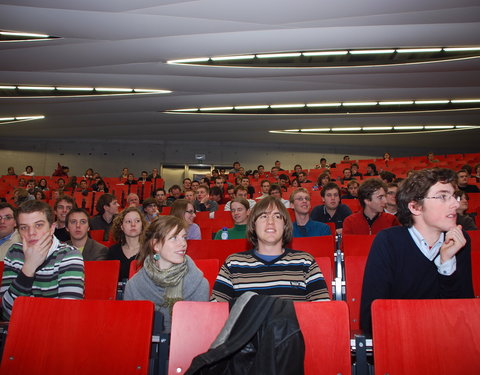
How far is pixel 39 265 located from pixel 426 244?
6.47 ft

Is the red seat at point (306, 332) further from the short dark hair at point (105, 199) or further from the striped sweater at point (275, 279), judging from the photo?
the short dark hair at point (105, 199)

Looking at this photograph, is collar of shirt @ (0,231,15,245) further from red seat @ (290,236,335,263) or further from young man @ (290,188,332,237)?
young man @ (290,188,332,237)

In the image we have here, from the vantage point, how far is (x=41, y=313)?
1.67 meters

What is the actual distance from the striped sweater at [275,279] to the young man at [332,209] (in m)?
2.56

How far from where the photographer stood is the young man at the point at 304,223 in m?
3.94

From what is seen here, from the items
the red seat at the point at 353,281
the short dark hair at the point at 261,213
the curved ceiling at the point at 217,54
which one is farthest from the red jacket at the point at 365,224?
the curved ceiling at the point at 217,54

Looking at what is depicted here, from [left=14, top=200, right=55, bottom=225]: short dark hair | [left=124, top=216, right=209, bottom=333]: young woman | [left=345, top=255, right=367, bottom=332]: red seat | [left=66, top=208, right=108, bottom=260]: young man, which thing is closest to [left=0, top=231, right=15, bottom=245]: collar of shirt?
[left=66, top=208, right=108, bottom=260]: young man

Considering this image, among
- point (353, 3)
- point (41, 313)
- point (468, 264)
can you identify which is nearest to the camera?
point (41, 313)

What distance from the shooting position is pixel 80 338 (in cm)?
163

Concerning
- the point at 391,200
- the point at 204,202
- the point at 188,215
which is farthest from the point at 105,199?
the point at 391,200

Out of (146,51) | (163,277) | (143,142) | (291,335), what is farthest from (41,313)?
(143,142)

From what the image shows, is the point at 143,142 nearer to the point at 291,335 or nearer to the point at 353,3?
the point at 353,3

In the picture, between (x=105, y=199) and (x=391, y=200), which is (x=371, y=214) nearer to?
(x=391, y=200)

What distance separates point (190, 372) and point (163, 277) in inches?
37.0
